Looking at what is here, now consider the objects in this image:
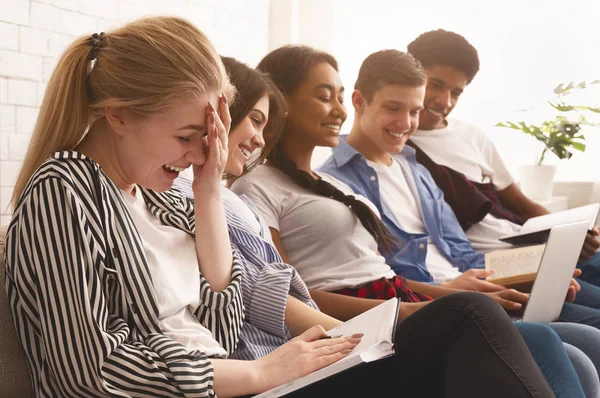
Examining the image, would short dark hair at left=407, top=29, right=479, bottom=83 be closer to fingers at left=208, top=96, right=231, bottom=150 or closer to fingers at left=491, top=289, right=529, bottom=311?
fingers at left=491, top=289, right=529, bottom=311

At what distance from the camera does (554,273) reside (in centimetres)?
179

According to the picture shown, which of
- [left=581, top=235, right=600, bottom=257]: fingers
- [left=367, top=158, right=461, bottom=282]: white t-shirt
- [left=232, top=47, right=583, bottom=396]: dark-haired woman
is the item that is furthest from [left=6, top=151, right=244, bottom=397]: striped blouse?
[left=581, top=235, right=600, bottom=257]: fingers

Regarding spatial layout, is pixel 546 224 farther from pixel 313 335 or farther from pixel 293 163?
pixel 313 335

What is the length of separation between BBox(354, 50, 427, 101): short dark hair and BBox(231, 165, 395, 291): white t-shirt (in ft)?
1.96

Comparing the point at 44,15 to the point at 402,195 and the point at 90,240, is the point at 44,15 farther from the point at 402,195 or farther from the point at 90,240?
the point at 90,240

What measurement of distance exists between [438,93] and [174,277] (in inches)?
78.9

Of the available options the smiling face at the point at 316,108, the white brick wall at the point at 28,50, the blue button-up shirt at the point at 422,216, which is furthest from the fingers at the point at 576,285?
the white brick wall at the point at 28,50

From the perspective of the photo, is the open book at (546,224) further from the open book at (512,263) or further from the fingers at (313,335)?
the fingers at (313,335)

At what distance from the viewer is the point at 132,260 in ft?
3.36

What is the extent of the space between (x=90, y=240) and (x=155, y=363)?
7.4 inches

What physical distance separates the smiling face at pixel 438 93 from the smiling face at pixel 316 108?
95 centimetres

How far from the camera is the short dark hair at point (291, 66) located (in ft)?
6.56

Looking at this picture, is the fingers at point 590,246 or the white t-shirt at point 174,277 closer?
the white t-shirt at point 174,277

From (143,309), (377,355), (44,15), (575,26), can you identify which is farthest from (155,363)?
(575,26)
